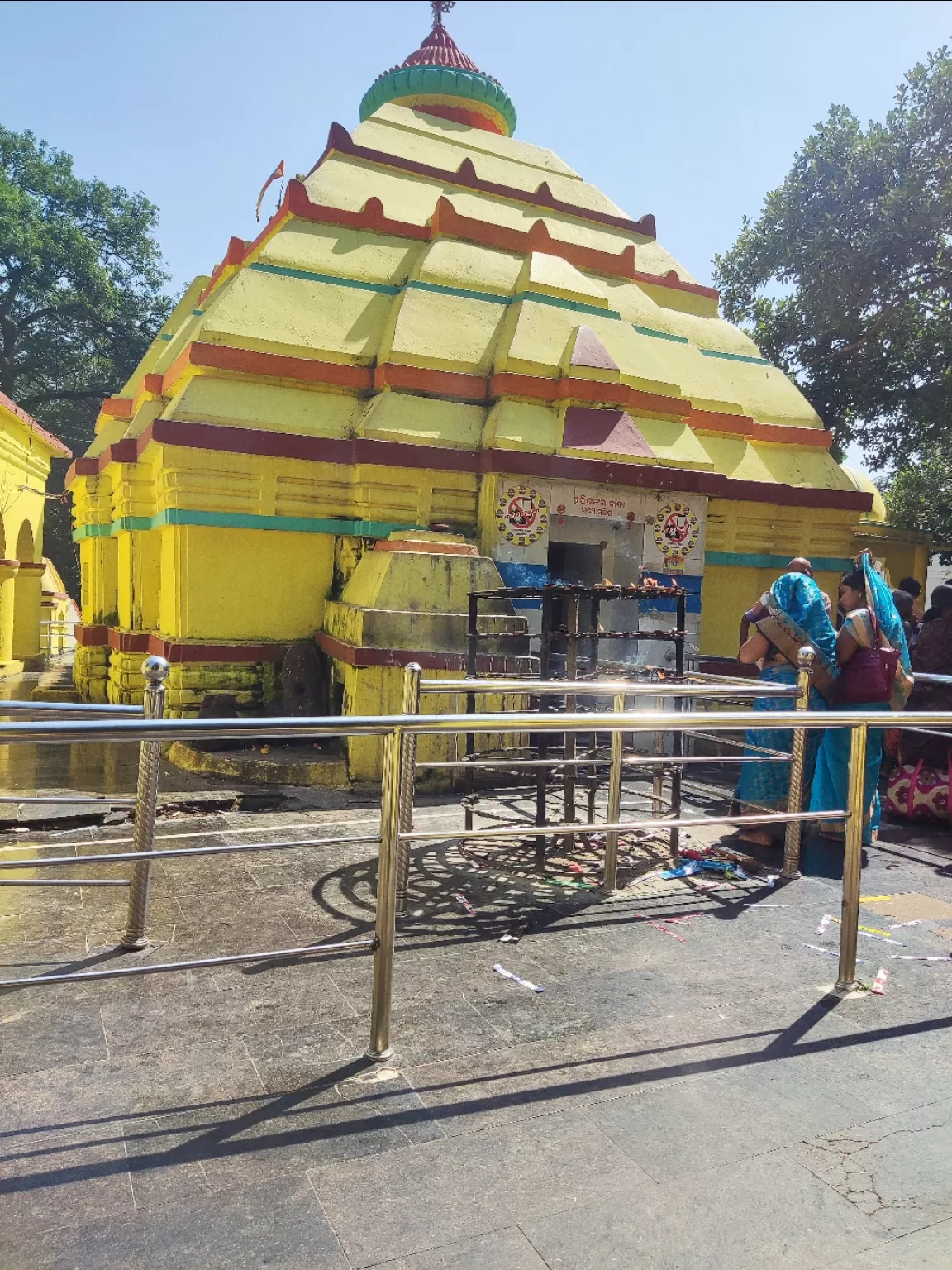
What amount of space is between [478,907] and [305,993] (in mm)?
1061

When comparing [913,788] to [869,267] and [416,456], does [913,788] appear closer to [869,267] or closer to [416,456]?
[416,456]

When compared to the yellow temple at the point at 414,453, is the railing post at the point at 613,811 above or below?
below

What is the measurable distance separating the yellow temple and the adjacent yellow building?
3091 millimetres

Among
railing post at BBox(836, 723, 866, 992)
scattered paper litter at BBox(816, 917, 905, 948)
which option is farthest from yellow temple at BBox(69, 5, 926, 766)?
railing post at BBox(836, 723, 866, 992)

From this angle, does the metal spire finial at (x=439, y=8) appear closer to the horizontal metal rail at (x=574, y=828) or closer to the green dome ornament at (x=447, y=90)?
the green dome ornament at (x=447, y=90)

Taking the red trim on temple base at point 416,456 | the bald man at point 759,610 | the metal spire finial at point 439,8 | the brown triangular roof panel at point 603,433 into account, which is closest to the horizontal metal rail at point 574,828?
the bald man at point 759,610

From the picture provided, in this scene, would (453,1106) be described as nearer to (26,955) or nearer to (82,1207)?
(82,1207)

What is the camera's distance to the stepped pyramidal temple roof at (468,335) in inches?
306

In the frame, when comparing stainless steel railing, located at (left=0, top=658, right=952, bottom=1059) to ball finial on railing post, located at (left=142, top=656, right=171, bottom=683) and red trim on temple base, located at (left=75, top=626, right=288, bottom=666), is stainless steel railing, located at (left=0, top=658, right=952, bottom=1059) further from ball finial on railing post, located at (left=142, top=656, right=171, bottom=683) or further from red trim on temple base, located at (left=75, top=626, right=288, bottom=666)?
red trim on temple base, located at (left=75, top=626, right=288, bottom=666)

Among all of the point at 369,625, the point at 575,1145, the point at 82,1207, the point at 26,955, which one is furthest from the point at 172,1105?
the point at 369,625

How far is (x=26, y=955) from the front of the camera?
314 cm

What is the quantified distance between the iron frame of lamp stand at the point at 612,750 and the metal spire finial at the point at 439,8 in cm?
1337

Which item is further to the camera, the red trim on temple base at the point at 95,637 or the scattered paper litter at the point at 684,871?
the red trim on temple base at the point at 95,637

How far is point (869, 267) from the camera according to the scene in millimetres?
13320
